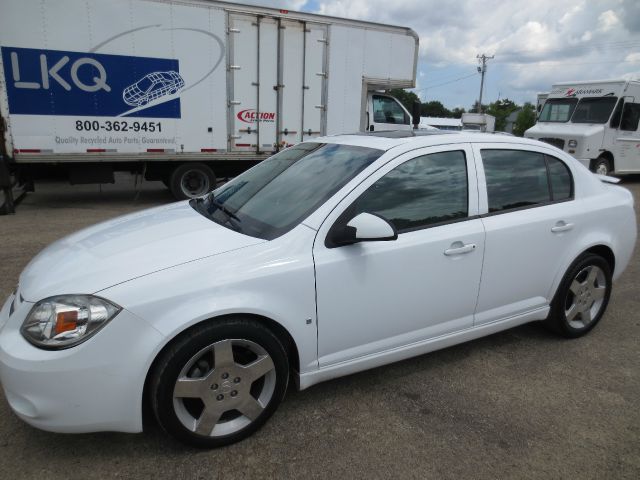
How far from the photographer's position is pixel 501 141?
3359 millimetres

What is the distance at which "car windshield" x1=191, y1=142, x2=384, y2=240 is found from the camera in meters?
2.75

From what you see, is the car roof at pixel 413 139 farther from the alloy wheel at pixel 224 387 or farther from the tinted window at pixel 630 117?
the tinted window at pixel 630 117

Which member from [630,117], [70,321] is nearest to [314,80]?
[70,321]

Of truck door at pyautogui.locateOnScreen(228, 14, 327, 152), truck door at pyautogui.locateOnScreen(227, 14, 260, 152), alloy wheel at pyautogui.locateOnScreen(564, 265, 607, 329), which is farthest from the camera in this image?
truck door at pyautogui.locateOnScreen(228, 14, 327, 152)

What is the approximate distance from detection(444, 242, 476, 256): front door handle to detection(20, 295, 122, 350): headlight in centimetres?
187

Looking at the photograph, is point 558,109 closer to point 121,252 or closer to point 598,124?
point 598,124

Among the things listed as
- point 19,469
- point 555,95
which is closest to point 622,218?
point 19,469

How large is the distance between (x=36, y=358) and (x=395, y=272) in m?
1.83

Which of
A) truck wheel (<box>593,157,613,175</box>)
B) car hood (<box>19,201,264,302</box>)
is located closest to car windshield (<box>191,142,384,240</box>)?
car hood (<box>19,201,264,302</box>)

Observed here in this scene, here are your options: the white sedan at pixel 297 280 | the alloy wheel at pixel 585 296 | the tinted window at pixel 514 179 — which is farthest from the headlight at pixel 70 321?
the alloy wheel at pixel 585 296

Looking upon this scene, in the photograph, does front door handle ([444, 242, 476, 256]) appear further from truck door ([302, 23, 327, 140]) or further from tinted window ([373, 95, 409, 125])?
tinted window ([373, 95, 409, 125])

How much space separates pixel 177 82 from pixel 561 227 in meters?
7.37

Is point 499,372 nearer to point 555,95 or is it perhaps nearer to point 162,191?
point 162,191

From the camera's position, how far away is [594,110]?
13.4 m
